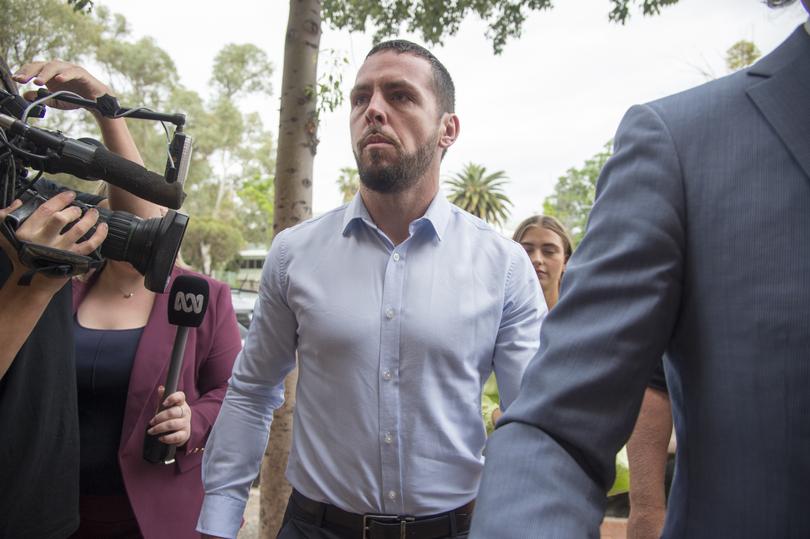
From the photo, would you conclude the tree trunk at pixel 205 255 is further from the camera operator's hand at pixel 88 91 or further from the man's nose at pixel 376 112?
the man's nose at pixel 376 112

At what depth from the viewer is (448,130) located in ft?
8.41

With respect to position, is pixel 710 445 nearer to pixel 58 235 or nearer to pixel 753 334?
pixel 753 334

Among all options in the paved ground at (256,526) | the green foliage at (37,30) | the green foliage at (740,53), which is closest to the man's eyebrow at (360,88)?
the paved ground at (256,526)

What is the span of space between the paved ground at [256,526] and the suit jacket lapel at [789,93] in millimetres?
3716

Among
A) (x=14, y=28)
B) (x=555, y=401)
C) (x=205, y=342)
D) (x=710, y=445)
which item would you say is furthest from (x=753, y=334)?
(x=14, y=28)

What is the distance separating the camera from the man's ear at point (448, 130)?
2.50 m

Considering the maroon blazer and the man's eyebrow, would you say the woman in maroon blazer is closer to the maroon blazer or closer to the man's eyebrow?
the maroon blazer

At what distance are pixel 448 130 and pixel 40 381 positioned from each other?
165cm

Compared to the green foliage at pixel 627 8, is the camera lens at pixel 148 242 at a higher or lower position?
lower

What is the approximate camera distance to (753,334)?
0.91 m

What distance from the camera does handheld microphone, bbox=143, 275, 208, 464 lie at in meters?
2.38

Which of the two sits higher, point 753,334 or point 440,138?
point 440,138

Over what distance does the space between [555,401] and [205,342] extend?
2.17m

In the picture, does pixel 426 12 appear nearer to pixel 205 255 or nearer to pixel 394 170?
pixel 394 170
